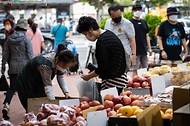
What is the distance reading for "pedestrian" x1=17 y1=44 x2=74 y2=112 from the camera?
5598 millimetres

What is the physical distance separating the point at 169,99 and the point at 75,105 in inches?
46.7

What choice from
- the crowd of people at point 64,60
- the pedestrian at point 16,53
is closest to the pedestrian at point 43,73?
the crowd of people at point 64,60

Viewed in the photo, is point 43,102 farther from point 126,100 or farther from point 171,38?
point 171,38

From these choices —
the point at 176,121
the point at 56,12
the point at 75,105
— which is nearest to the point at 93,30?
the point at 75,105

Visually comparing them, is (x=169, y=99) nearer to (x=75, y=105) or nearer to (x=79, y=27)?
(x=75, y=105)

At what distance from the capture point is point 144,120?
11.4 ft

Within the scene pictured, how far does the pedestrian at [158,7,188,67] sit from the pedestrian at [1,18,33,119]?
9.20 feet

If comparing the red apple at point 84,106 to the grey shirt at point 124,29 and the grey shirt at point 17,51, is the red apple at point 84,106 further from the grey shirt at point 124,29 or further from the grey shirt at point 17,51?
the grey shirt at point 124,29

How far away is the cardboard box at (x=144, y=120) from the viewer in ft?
11.4

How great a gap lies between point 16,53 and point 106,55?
3046 millimetres

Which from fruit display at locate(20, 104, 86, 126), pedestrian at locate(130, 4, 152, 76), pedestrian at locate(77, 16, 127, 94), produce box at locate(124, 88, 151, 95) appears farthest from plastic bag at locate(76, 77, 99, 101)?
pedestrian at locate(130, 4, 152, 76)

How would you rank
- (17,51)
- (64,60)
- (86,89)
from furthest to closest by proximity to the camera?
(17,51) → (86,89) → (64,60)

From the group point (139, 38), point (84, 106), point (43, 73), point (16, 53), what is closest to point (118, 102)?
point (84, 106)

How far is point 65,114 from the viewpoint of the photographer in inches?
160
